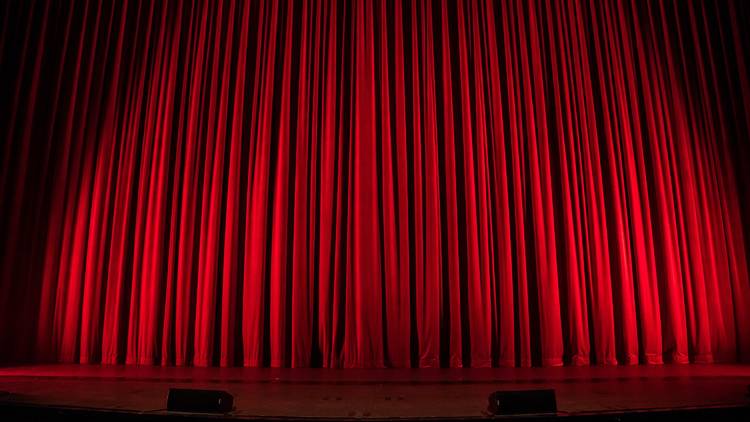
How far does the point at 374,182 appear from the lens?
3.72 m

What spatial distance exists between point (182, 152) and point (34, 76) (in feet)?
4.11

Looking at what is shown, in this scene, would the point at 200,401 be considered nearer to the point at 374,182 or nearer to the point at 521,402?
the point at 521,402

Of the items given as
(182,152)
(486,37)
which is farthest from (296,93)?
(486,37)

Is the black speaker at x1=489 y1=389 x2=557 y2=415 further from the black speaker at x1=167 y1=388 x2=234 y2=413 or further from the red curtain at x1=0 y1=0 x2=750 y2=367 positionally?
the red curtain at x1=0 y1=0 x2=750 y2=367

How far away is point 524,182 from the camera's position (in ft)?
12.4

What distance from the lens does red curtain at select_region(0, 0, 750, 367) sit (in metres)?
3.50

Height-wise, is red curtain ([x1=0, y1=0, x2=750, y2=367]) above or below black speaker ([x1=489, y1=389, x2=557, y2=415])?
above

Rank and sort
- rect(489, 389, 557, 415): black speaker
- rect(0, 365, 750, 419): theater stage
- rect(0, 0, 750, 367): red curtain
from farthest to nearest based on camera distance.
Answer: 1. rect(0, 0, 750, 367): red curtain
2. rect(0, 365, 750, 419): theater stage
3. rect(489, 389, 557, 415): black speaker

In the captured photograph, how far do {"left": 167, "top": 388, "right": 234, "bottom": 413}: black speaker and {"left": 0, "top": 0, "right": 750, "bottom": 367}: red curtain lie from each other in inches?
71.6

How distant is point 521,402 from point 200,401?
885 mm

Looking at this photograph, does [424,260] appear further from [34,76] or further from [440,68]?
[34,76]

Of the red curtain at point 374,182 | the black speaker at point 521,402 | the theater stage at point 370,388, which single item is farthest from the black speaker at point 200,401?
the red curtain at point 374,182

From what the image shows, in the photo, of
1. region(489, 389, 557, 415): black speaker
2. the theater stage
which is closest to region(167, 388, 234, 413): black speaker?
the theater stage

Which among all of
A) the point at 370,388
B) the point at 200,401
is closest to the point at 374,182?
the point at 370,388
